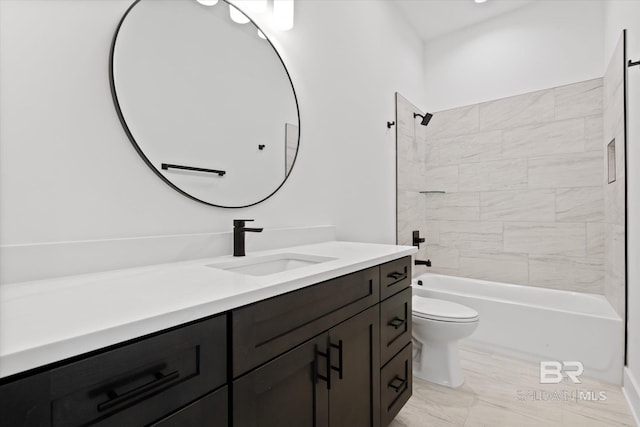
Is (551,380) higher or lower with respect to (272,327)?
lower

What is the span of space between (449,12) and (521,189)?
1.78m

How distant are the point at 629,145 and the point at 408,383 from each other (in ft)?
6.29

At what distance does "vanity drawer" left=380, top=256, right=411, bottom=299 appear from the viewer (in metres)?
1.34

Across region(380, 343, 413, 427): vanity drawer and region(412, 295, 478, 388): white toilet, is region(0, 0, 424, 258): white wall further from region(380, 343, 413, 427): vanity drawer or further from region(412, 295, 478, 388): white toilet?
region(412, 295, 478, 388): white toilet

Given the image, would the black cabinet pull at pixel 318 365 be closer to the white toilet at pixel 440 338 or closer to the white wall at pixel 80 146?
the white wall at pixel 80 146

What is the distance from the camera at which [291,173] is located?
1716 mm

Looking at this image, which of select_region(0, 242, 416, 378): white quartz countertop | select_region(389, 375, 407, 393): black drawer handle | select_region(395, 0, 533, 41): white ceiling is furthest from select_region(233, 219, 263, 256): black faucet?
select_region(395, 0, 533, 41): white ceiling

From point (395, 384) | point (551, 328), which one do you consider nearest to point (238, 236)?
point (395, 384)

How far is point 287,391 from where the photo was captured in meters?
0.86

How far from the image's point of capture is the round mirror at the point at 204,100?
1.09 metres

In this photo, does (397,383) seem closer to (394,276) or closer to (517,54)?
(394,276)

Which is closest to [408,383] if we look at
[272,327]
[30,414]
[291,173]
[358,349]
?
[358,349]

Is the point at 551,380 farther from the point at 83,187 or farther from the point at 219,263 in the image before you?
the point at 83,187

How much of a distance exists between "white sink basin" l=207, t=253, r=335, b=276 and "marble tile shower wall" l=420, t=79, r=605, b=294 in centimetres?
217
